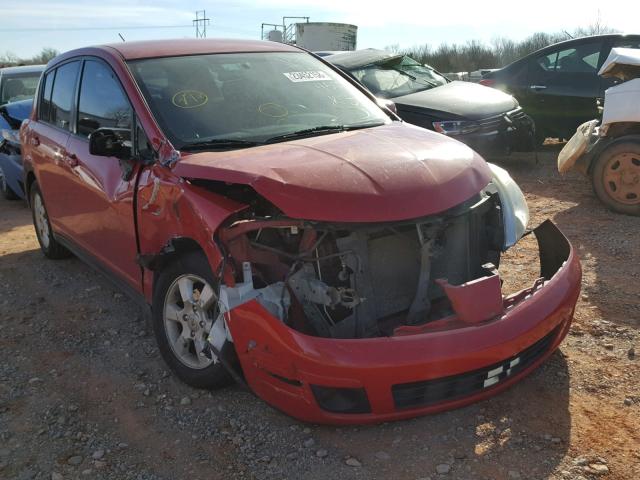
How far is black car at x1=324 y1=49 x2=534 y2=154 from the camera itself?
745 cm

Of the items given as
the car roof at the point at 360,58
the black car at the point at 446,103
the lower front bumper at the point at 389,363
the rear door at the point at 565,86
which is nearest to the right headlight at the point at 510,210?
the lower front bumper at the point at 389,363

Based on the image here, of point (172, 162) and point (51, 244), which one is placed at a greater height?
point (172, 162)

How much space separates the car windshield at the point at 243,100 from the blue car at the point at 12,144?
14.5ft

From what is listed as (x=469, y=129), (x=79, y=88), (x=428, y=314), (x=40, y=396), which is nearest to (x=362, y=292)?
(x=428, y=314)

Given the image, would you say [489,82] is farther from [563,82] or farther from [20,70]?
[20,70]

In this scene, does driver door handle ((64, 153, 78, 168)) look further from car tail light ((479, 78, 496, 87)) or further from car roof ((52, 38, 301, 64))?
car tail light ((479, 78, 496, 87))

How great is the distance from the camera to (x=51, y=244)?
544 cm

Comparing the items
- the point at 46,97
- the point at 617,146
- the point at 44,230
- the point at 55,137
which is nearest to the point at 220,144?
the point at 55,137

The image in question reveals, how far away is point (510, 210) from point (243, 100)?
1626mm

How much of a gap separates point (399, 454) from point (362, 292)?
0.72 metres

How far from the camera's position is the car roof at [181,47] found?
12.5 feet

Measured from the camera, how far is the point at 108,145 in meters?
3.32

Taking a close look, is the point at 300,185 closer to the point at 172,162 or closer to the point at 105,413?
the point at 172,162

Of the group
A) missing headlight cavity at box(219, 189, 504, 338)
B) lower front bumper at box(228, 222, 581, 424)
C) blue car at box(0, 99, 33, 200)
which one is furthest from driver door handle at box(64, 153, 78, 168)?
blue car at box(0, 99, 33, 200)
